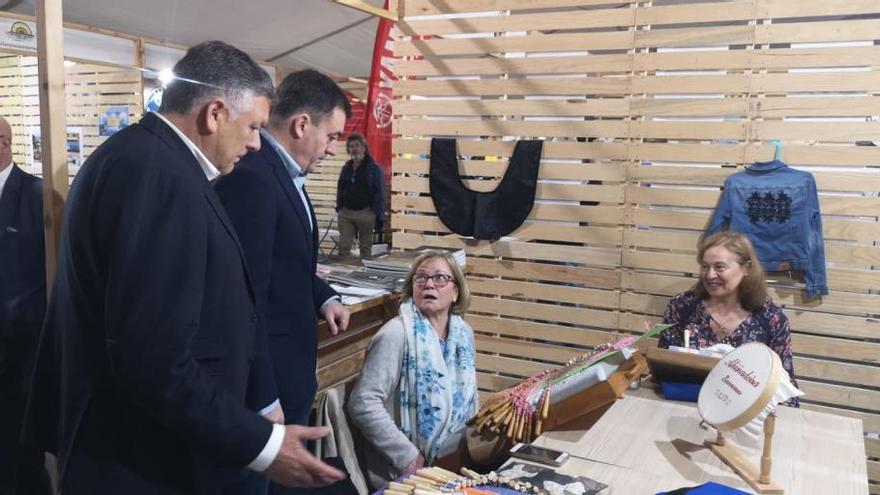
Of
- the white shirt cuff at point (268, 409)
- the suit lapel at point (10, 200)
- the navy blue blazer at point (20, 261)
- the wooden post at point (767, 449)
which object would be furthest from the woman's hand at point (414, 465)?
the suit lapel at point (10, 200)

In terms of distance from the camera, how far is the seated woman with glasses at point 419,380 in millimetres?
2654

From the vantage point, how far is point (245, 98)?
1.63 metres

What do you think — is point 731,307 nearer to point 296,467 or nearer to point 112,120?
point 296,467

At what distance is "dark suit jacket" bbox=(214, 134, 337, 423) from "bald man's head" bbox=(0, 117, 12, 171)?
1.50m

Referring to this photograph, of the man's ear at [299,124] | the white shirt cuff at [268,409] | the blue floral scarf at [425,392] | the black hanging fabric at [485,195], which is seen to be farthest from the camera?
the black hanging fabric at [485,195]

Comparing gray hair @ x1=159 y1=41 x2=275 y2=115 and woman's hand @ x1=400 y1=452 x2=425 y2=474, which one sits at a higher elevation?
gray hair @ x1=159 y1=41 x2=275 y2=115

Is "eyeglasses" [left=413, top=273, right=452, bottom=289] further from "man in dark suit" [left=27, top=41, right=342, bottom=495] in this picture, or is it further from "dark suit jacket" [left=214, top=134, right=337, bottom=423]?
"man in dark suit" [left=27, top=41, right=342, bottom=495]

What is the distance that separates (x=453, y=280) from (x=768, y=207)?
2327 mm

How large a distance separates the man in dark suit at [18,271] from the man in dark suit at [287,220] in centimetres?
137

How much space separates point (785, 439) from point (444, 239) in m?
3.34

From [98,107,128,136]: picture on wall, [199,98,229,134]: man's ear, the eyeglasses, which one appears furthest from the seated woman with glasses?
[98,107,128,136]: picture on wall

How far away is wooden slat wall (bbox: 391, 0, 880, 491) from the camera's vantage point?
13.7 ft

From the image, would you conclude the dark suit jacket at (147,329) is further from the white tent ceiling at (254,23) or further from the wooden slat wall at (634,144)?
the white tent ceiling at (254,23)

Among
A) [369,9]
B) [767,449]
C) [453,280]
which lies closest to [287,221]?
[453,280]
